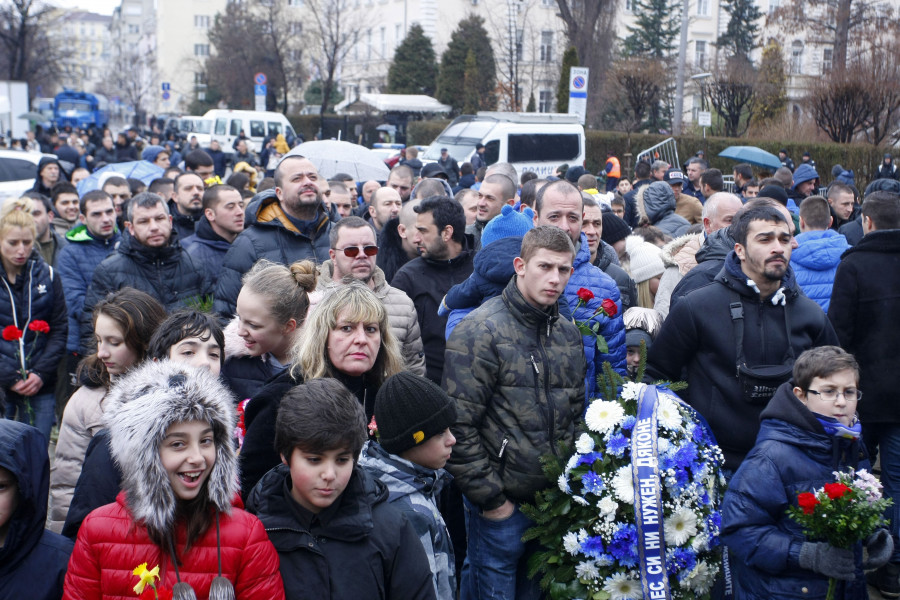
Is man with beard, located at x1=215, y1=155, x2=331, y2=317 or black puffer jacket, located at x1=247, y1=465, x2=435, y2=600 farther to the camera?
man with beard, located at x1=215, y1=155, x2=331, y2=317

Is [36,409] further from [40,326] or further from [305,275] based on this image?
[305,275]

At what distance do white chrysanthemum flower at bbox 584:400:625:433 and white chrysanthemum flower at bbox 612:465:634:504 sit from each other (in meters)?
0.21

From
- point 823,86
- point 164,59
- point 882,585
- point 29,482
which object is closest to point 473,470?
point 29,482

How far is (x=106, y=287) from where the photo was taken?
6.19m

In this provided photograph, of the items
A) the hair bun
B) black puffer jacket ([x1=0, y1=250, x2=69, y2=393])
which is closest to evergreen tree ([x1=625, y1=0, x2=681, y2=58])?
black puffer jacket ([x1=0, y1=250, x2=69, y2=393])

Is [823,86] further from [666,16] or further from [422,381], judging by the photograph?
[422,381]

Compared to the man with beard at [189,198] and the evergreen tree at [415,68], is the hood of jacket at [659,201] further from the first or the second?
the evergreen tree at [415,68]

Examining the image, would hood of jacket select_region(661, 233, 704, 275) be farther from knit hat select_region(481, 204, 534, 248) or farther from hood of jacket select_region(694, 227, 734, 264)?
knit hat select_region(481, 204, 534, 248)

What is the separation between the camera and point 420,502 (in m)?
3.44

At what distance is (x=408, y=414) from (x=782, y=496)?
1.68 meters

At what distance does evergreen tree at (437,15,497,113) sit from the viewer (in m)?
46.4

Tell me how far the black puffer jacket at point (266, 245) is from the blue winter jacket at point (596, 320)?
2.08 meters

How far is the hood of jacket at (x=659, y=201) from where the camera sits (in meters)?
9.55

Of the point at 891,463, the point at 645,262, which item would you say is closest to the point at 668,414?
the point at 891,463
